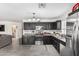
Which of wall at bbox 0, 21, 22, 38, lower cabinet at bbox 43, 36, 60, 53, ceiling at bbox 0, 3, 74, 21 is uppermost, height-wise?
ceiling at bbox 0, 3, 74, 21

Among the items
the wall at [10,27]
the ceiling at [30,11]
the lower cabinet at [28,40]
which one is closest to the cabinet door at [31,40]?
the lower cabinet at [28,40]

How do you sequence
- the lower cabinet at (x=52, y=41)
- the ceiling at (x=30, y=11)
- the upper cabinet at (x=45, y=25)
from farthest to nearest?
the lower cabinet at (x=52, y=41), the upper cabinet at (x=45, y=25), the ceiling at (x=30, y=11)

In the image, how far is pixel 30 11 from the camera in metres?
1.61

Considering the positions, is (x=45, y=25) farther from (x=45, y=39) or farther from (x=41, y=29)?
(x=45, y=39)

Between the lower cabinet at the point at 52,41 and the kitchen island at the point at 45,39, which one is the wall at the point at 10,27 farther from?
the lower cabinet at the point at 52,41

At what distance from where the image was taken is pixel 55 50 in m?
1.71

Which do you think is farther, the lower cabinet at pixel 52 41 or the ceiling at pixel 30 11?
the lower cabinet at pixel 52 41

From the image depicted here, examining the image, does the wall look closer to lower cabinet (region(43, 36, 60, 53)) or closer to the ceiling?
the ceiling

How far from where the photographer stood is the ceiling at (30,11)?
154 cm

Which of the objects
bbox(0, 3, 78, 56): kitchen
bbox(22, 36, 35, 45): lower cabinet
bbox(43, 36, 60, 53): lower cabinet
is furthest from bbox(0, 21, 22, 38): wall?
bbox(43, 36, 60, 53): lower cabinet

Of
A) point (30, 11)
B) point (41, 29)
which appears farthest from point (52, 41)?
point (30, 11)

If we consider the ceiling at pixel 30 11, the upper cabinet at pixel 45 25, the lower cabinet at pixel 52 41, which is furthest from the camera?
the lower cabinet at pixel 52 41

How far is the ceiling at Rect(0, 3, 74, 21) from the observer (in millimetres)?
1537

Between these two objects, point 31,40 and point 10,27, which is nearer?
point 10,27
